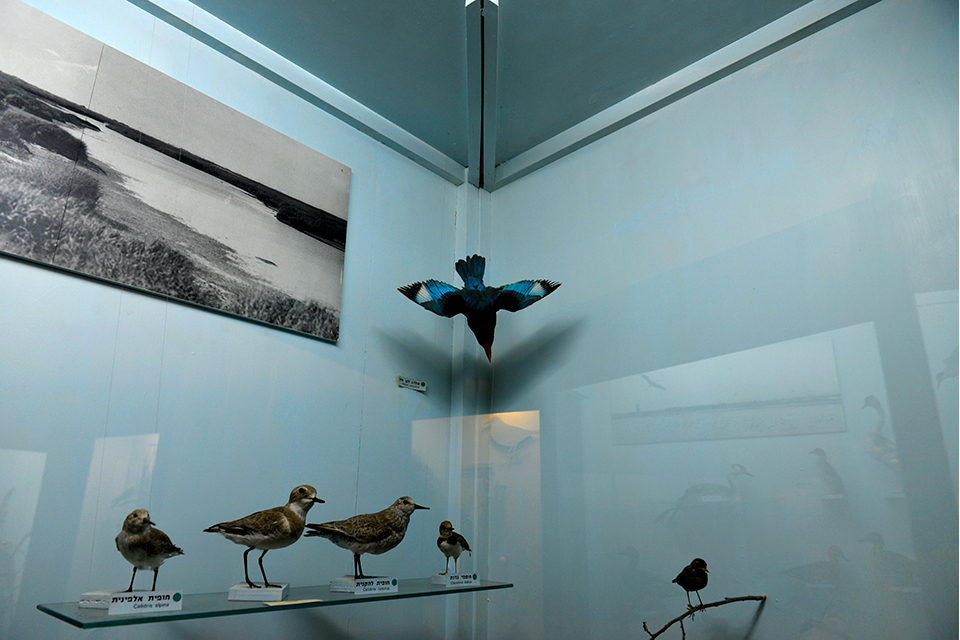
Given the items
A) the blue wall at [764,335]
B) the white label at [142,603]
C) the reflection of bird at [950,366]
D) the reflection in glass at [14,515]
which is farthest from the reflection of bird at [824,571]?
the reflection in glass at [14,515]

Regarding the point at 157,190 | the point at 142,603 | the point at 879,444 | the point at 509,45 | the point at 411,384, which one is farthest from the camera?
the point at 411,384

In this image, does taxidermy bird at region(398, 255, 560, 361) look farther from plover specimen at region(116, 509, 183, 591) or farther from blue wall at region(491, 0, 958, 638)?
plover specimen at region(116, 509, 183, 591)

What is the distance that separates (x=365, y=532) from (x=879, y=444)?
45.9 inches

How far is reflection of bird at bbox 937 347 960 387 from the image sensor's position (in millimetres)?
1246

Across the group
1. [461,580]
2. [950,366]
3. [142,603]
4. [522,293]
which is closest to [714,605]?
[461,580]

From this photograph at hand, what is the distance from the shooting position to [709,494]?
154 cm

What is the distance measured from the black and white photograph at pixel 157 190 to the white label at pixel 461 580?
756 millimetres

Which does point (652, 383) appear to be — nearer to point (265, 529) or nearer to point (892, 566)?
point (892, 566)

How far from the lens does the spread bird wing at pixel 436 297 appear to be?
6.25 feet

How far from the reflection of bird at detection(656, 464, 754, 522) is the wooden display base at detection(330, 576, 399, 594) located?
28.4 inches

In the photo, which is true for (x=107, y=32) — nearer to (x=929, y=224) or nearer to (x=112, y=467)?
(x=112, y=467)

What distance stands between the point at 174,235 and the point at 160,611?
2.87ft

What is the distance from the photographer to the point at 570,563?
176cm

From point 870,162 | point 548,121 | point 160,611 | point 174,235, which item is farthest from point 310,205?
point 870,162
